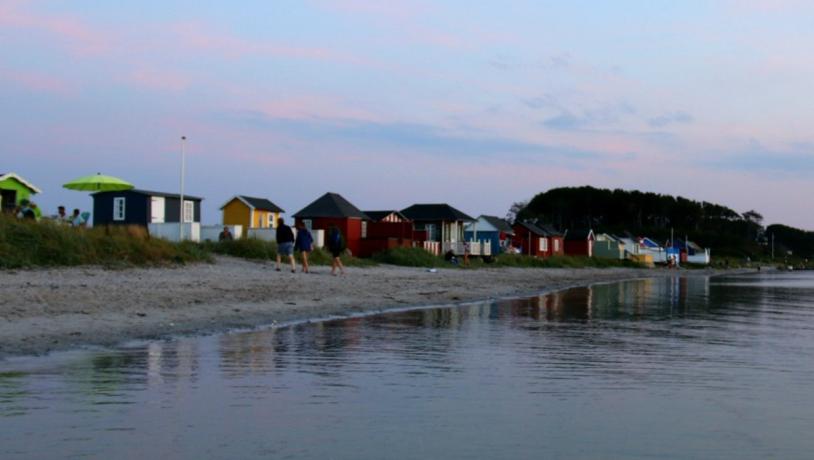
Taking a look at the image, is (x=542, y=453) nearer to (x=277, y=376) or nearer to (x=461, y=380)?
(x=461, y=380)

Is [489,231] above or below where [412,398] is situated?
above

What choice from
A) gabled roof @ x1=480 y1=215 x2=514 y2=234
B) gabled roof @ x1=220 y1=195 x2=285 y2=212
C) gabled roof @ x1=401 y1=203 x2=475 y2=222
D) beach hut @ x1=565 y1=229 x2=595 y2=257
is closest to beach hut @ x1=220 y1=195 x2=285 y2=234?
gabled roof @ x1=220 y1=195 x2=285 y2=212

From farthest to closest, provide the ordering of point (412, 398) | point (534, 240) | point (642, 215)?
point (642, 215) → point (534, 240) → point (412, 398)

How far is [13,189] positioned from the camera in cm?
3800

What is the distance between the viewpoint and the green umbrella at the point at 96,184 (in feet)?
119

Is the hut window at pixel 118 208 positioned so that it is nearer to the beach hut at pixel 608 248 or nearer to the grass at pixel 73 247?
the grass at pixel 73 247

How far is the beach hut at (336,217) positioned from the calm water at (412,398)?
33748 millimetres

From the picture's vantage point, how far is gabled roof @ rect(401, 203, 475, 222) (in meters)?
62.7

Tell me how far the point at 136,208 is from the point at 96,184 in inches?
235

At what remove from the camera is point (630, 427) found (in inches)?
302

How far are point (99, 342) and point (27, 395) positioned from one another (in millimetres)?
3999

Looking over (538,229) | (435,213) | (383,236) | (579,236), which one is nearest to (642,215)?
(579,236)

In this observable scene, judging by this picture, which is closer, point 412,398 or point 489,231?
point 412,398

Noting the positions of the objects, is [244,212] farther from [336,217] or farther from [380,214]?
[380,214]
